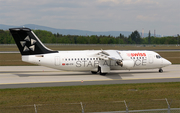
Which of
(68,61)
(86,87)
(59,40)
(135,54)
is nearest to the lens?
(86,87)

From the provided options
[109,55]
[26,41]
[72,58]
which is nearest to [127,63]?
[109,55]

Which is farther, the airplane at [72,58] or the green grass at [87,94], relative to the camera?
the airplane at [72,58]

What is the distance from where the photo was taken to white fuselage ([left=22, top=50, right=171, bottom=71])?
102ft

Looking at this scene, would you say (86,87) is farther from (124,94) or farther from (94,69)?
(94,69)

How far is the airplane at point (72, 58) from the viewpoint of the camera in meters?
30.5

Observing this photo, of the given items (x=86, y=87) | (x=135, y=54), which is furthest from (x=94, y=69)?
(x=86, y=87)

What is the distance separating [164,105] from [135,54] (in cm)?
2169

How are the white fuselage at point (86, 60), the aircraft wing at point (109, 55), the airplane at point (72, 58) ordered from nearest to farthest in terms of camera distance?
the aircraft wing at point (109, 55), the airplane at point (72, 58), the white fuselage at point (86, 60)

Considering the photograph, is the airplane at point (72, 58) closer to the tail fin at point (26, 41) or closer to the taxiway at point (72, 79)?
the tail fin at point (26, 41)

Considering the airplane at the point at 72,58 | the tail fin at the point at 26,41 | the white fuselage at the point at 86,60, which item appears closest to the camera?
the tail fin at the point at 26,41

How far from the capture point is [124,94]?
20781mm

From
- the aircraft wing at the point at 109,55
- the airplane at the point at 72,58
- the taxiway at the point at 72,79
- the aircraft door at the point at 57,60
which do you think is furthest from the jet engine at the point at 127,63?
the aircraft door at the point at 57,60

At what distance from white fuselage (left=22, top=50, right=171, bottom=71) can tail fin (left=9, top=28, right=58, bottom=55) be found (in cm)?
67

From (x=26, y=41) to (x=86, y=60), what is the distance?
848cm
